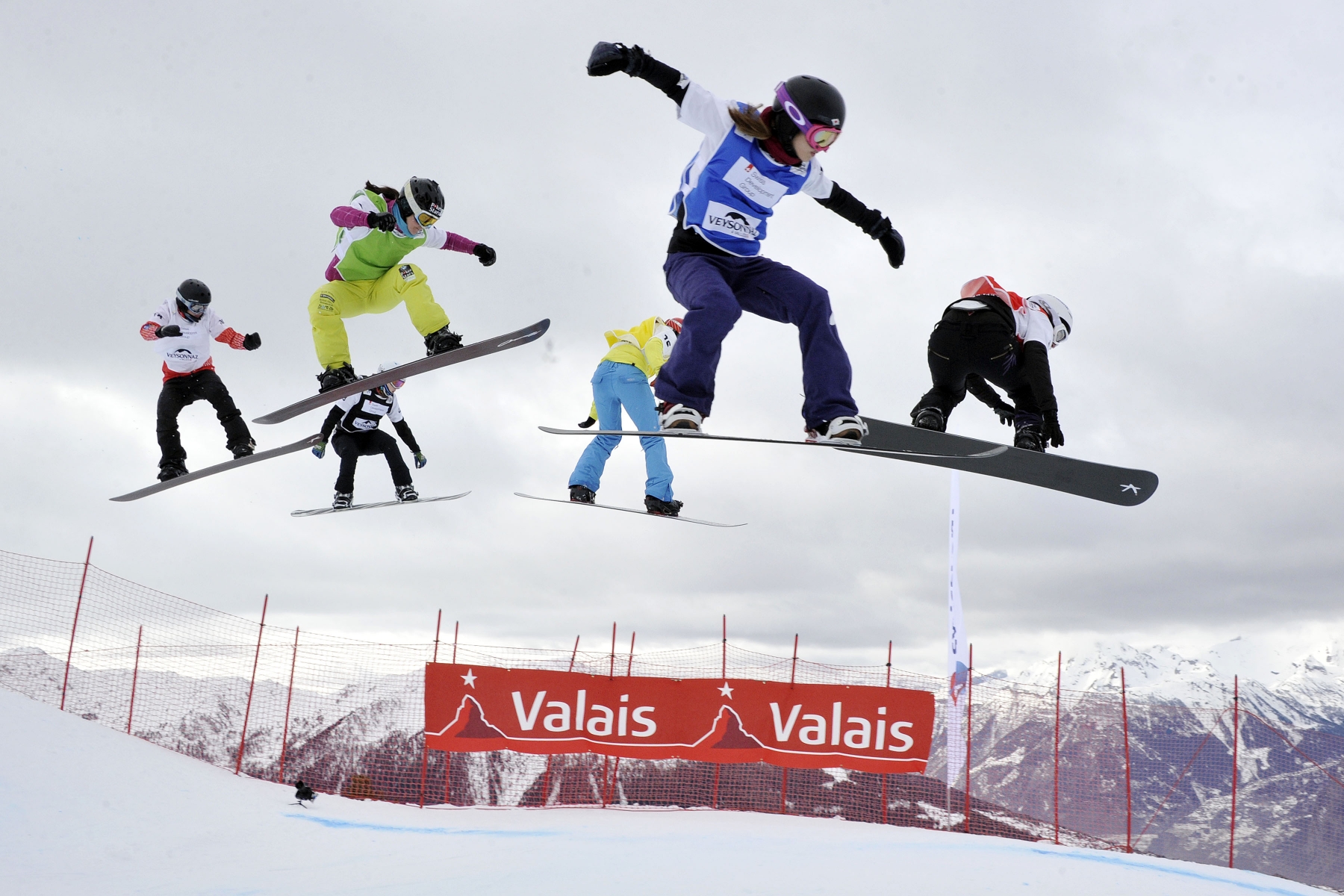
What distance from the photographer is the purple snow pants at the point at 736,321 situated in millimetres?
4324

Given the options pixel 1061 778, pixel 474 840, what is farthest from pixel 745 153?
pixel 1061 778

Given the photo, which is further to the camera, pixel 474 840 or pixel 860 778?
pixel 860 778

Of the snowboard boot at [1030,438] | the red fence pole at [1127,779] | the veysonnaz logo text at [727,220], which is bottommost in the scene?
the red fence pole at [1127,779]

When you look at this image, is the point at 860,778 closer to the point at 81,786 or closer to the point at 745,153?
the point at 81,786

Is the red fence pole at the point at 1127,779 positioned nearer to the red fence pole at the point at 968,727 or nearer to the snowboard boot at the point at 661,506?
the red fence pole at the point at 968,727

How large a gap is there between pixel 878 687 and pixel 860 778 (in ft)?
7.47

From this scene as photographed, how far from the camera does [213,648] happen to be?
1265 centimetres

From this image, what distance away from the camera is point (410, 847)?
8.27 metres

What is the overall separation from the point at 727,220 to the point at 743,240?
15 centimetres

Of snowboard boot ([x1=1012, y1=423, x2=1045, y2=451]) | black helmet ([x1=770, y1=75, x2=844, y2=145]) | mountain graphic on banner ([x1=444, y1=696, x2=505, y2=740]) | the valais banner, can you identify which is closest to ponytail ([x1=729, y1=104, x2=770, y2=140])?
black helmet ([x1=770, y1=75, x2=844, y2=145])

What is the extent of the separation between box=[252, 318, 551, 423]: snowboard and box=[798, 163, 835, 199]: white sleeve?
2250 millimetres

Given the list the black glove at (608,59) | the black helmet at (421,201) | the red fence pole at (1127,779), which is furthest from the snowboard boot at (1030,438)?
the red fence pole at (1127,779)

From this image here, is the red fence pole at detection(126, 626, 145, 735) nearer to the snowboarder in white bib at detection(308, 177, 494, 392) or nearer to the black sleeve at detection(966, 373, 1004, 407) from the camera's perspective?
the snowboarder in white bib at detection(308, 177, 494, 392)

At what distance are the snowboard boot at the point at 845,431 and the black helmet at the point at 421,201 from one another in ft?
11.4
